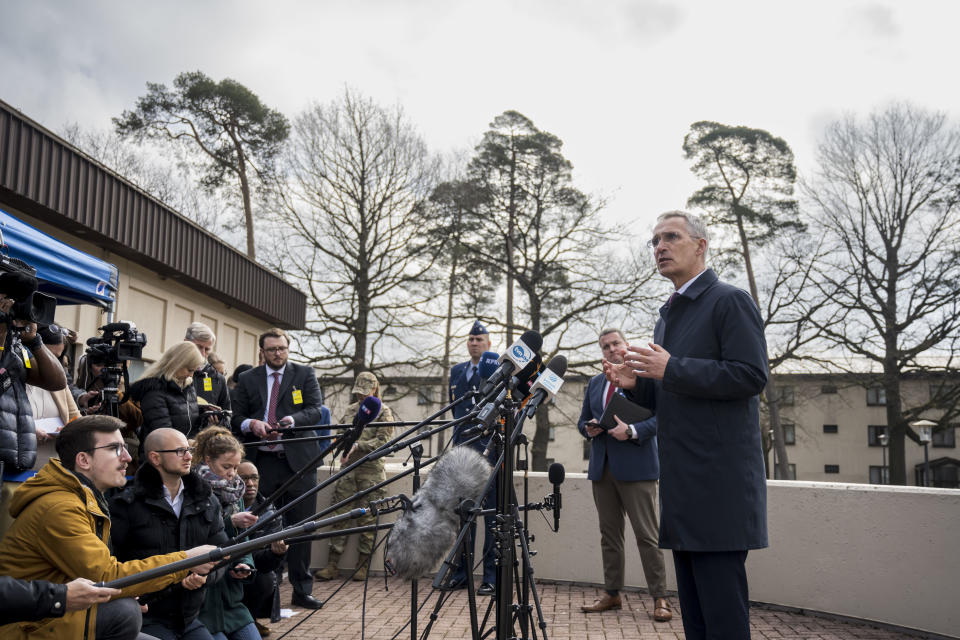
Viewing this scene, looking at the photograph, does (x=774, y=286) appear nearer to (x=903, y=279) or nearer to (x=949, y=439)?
(x=903, y=279)

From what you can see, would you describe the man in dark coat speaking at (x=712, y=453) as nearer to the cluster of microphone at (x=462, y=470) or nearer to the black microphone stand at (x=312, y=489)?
the cluster of microphone at (x=462, y=470)

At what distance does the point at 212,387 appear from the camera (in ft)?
20.1

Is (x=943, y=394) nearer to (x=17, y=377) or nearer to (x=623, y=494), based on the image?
(x=623, y=494)

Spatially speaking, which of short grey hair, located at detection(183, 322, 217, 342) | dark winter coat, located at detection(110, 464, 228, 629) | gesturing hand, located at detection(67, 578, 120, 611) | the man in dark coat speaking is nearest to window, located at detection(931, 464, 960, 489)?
short grey hair, located at detection(183, 322, 217, 342)

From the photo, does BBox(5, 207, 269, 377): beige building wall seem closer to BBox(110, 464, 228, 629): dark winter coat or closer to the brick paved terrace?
the brick paved terrace

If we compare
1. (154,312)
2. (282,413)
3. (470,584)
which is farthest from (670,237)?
(154,312)

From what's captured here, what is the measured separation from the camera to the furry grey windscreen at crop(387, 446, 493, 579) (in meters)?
3.14

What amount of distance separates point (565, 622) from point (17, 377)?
4138 millimetres

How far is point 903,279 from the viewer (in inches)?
961

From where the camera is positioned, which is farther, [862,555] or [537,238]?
[537,238]

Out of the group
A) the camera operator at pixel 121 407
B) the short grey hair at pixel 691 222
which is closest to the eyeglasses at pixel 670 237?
the short grey hair at pixel 691 222

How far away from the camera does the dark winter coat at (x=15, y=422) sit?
13.1 ft

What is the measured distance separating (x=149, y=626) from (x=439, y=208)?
20120mm

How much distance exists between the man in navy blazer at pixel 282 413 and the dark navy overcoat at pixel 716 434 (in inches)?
160
